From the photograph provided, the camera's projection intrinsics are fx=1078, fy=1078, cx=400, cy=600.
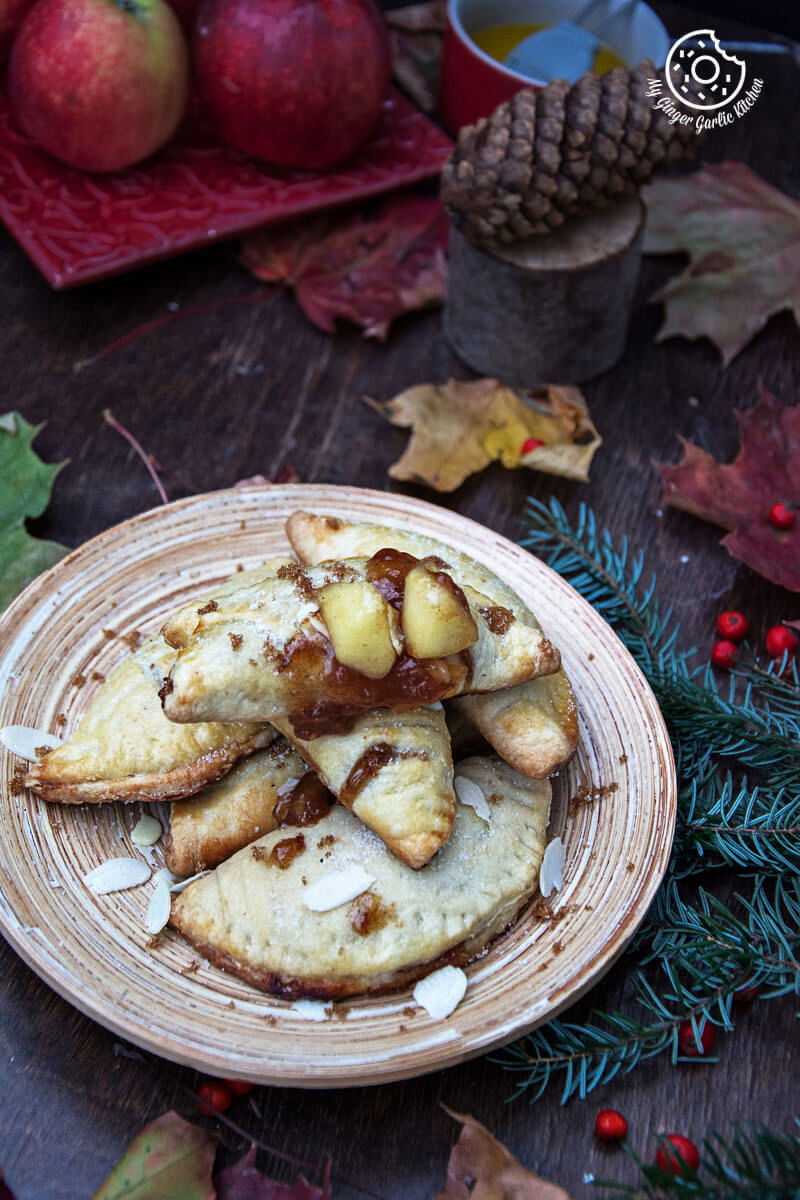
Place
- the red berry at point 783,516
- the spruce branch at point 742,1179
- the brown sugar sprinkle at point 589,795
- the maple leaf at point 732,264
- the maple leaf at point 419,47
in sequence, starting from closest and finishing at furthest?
the spruce branch at point 742,1179 < the brown sugar sprinkle at point 589,795 < the red berry at point 783,516 < the maple leaf at point 732,264 < the maple leaf at point 419,47

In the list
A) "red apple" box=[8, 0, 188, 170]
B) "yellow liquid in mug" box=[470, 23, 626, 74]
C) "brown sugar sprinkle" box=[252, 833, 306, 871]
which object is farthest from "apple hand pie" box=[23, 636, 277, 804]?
"yellow liquid in mug" box=[470, 23, 626, 74]

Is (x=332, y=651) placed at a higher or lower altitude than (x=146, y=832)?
higher

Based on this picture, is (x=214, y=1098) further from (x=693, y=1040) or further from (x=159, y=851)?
(x=693, y=1040)

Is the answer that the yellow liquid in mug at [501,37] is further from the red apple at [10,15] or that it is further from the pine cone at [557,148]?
the red apple at [10,15]

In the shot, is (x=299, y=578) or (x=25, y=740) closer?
(x=299, y=578)

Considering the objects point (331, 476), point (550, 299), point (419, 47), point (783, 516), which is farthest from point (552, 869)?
point (419, 47)

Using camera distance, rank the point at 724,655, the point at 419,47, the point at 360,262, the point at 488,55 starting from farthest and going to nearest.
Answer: the point at 419,47
the point at 488,55
the point at 360,262
the point at 724,655

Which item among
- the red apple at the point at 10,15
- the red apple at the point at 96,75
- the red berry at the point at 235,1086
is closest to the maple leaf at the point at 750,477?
the red berry at the point at 235,1086
